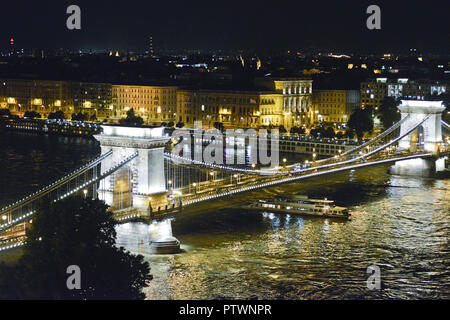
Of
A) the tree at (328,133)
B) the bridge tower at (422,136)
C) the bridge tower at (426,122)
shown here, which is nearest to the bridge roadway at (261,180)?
the bridge tower at (422,136)

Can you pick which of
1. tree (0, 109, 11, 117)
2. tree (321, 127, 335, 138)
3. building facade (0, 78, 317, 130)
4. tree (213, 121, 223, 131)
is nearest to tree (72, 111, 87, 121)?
building facade (0, 78, 317, 130)

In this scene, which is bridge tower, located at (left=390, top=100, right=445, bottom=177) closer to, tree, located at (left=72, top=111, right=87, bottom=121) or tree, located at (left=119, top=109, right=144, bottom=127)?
tree, located at (left=119, top=109, right=144, bottom=127)

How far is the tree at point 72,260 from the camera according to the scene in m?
12.8

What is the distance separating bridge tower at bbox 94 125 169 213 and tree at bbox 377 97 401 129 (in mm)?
23271

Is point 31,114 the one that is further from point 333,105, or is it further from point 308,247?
point 308,247

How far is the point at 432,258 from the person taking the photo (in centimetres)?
1769

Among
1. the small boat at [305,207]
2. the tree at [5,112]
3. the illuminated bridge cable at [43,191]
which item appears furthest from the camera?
the tree at [5,112]

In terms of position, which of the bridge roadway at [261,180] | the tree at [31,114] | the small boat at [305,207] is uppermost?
the tree at [31,114]

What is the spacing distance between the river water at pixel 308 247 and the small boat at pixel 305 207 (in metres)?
0.34

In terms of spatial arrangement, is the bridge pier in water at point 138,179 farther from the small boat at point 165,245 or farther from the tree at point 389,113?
the tree at point 389,113

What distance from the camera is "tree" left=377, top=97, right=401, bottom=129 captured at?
4019 centimetres

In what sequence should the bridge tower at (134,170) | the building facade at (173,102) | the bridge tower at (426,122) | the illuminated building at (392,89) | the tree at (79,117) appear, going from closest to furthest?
the bridge tower at (134,170) < the bridge tower at (426,122) < the building facade at (173,102) < the illuminated building at (392,89) < the tree at (79,117)

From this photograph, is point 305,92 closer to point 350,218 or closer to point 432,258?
point 350,218
